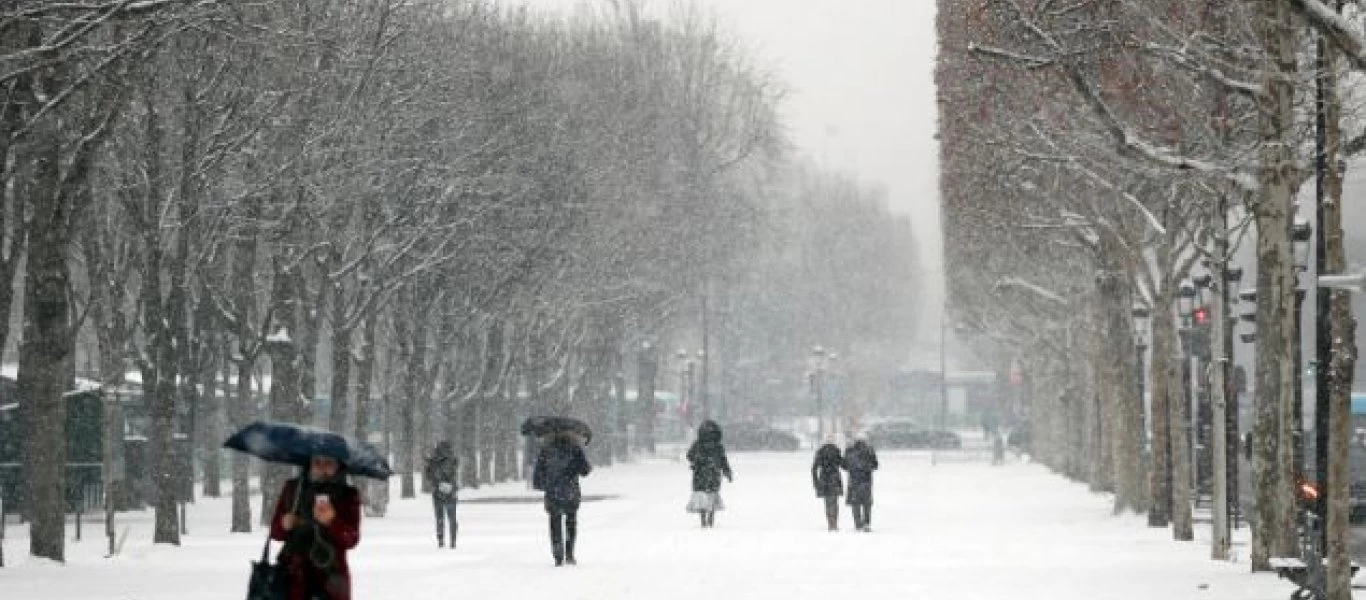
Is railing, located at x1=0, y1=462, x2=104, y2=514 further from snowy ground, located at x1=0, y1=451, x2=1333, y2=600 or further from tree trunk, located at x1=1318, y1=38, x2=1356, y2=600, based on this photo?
tree trunk, located at x1=1318, y1=38, x2=1356, y2=600

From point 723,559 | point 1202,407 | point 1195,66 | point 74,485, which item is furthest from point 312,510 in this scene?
point 1202,407

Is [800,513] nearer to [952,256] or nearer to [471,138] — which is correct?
[471,138]

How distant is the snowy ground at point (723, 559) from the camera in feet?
90.9

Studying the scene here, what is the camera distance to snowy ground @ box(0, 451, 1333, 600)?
90.9 ft

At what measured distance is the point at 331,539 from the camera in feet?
56.4

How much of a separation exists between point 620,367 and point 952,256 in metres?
14.7

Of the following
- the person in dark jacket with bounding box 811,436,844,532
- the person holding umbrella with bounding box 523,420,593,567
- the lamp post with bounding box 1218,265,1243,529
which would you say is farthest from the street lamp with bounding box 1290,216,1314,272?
the person in dark jacket with bounding box 811,436,844,532

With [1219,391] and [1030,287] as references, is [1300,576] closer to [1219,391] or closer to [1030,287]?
[1219,391]

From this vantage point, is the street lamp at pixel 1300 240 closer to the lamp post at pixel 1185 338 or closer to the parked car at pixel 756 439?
the lamp post at pixel 1185 338

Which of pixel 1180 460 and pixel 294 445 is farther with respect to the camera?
pixel 1180 460

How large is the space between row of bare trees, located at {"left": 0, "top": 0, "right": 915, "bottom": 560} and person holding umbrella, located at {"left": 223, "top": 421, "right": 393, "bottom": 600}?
7979mm

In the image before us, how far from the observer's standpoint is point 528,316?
70.5m

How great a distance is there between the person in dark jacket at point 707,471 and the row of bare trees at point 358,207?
668cm

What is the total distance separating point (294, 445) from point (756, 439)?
106m
